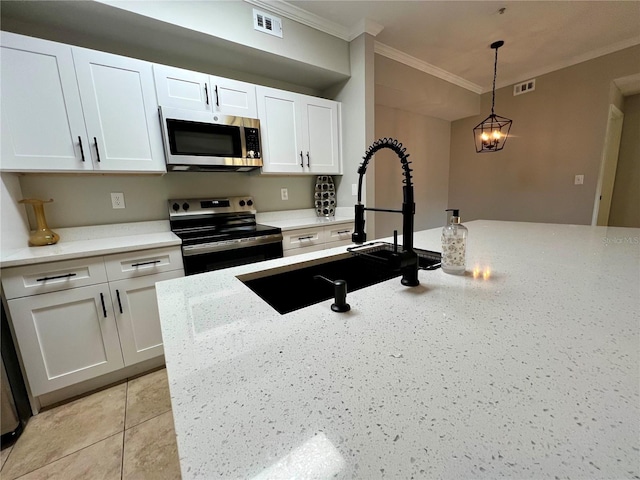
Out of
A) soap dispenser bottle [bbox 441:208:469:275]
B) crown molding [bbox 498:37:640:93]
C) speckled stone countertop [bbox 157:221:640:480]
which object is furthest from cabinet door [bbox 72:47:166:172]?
crown molding [bbox 498:37:640:93]

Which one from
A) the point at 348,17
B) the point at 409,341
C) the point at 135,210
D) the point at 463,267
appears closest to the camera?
the point at 409,341

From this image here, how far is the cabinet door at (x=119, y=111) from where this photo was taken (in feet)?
5.27

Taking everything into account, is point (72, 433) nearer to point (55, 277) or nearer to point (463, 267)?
point (55, 277)

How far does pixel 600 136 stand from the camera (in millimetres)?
2980

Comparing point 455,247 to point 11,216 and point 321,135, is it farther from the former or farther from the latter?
point 11,216

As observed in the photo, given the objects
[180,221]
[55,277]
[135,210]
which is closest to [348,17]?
[180,221]

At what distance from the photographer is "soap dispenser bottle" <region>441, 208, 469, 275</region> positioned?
0.87m

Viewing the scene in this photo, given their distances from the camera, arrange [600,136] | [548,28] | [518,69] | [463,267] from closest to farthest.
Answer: [463,267]
[548,28]
[600,136]
[518,69]

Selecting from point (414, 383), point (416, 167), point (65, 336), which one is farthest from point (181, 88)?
point (416, 167)

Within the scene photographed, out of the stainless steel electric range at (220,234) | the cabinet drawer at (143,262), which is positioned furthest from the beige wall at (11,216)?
the stainless steel electric range at (220,234)

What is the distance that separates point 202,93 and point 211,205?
87 cm

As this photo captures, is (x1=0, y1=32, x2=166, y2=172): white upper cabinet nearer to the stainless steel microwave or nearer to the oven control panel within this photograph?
the stainless steel microwave

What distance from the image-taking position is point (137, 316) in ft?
5.40

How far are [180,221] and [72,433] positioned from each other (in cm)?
141
